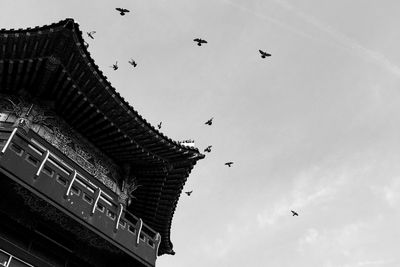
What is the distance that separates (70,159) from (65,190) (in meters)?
3.12

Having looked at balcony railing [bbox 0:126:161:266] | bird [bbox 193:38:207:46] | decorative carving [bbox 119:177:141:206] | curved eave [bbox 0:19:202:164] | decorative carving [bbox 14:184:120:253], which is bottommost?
decorative carving [bbox 14:184:120:253]

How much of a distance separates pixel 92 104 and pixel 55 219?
466cm

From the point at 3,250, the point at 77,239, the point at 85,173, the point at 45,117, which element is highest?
the point at 45,117

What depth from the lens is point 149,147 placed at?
1708 cm

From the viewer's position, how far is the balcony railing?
11711 millimetres

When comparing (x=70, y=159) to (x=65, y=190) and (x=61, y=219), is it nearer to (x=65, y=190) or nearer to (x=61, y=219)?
(x=65, y=190)

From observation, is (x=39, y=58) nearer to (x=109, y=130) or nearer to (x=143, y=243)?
(x=109, y=130)

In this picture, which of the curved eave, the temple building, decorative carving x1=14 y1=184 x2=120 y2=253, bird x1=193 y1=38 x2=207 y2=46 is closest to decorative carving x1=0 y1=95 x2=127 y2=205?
the temple building

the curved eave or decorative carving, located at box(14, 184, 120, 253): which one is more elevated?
the curved eave

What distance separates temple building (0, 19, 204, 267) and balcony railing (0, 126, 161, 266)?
3 centimetres

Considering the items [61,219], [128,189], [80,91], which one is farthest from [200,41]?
[61,219]

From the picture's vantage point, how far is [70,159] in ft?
51.2

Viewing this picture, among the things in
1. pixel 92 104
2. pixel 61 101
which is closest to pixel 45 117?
pixel 61 101

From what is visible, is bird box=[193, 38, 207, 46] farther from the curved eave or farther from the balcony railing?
the balcony railing
